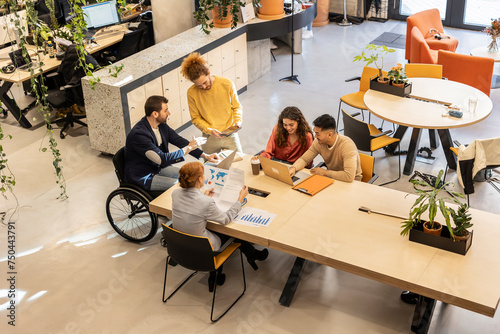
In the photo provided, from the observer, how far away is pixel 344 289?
459cm

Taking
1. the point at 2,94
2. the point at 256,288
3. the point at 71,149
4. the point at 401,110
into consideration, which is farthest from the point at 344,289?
the point at 2,94

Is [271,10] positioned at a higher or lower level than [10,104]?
higher

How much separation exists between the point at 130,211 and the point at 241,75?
345 cm

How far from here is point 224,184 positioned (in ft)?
14.9

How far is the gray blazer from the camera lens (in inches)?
161

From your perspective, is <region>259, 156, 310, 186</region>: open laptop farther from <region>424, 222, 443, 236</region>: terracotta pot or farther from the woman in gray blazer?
<region>424, 222, 443, 236</region>: terracotta pot

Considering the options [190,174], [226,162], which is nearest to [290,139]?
[226,162]

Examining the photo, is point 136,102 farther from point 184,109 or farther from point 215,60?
point 215,60

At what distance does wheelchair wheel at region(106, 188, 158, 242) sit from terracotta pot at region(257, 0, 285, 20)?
12.9ft

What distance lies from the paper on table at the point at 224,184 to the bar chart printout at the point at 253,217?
0.12 m

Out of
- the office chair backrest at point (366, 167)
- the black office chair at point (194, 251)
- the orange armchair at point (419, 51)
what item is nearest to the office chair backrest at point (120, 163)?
the black office chair at point (194, 251)

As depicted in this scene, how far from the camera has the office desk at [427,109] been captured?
5723 millimetres

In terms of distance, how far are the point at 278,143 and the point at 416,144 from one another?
1.90m

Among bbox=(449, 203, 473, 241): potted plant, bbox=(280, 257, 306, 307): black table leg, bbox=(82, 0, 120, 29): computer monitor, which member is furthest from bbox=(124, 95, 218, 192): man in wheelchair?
bbox=(82, 0, 120, 29): computer monitor
